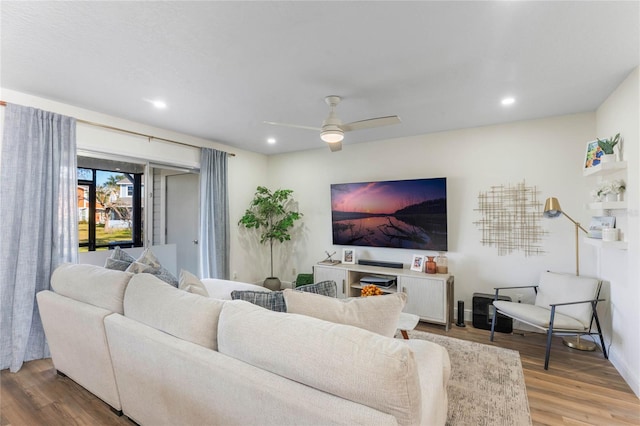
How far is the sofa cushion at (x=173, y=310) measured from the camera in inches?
59.9

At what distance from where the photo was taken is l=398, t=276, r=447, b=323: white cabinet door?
3.58 meters

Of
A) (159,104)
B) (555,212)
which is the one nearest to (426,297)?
(555,212)

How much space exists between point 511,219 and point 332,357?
3476 mm

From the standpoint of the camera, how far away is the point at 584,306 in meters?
2.87

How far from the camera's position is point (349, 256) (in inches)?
184

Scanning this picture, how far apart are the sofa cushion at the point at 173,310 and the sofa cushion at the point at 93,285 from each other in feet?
0.36

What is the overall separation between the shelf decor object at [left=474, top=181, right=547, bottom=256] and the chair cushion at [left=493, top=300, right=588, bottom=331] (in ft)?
2.54

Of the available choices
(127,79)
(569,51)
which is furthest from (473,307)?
(127,79)

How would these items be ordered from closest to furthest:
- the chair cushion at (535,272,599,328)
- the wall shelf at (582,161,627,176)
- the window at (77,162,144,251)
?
the wall shelf at (582,161,627,176) < the chair cushion at (535,272,599,328) < the window at (77,162,144,251)

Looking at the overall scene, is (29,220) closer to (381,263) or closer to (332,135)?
(332,135)

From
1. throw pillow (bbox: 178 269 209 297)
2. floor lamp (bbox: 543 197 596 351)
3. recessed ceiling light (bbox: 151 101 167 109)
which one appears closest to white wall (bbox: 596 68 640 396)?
floor lamp (bbox: 543 197 596 351)

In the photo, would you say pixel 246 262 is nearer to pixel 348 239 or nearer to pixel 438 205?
pixel 348 239

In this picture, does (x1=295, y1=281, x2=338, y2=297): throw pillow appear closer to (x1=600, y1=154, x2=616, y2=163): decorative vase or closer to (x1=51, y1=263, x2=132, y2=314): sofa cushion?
(x1=51, y1=263, x2=132, y2=314): sofa cushion

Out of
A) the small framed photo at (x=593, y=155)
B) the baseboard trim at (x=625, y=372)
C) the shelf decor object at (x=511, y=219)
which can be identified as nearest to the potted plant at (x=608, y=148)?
the small framed photo at (x=593, y=155)
